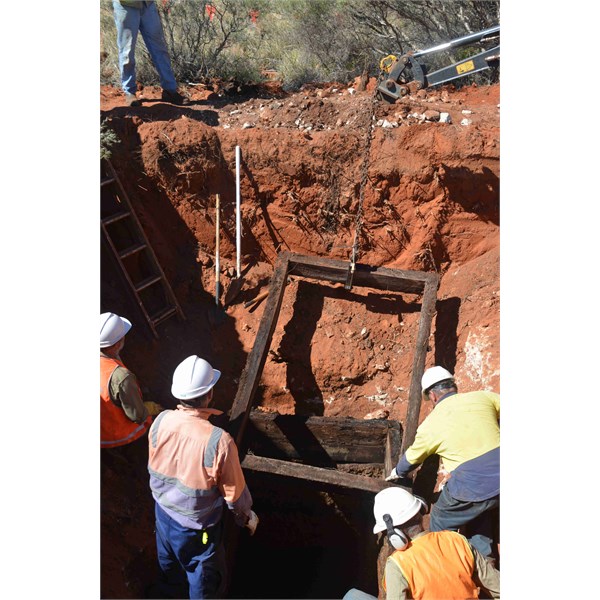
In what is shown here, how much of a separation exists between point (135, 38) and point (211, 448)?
16.1ft

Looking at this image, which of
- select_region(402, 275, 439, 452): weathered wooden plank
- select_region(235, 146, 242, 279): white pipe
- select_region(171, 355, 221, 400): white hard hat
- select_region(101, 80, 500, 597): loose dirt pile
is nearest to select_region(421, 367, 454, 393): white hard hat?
select_region(402, 275, 439, 452): weathered wooden plank

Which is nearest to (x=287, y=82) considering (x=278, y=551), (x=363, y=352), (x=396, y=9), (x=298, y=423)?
(x=396, y=9)

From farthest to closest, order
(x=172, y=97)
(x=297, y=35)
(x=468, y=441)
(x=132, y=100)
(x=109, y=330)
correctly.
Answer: (x=297, y=35)
(x=172, y=97)
(x=132, y=100)
(x=109, y=330)
(x=468, y=441)

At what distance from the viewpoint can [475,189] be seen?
605 cm

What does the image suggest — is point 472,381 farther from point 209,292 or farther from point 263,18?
point 263,18

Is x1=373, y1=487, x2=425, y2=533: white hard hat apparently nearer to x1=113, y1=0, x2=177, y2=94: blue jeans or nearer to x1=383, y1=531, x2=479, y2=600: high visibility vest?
x1=383, y1=531, x2=479, y2=600: high visibility vest

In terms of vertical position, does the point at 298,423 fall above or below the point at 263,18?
below

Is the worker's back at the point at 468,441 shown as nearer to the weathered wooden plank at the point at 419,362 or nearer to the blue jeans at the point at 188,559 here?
the weathered wooden plank at the point at 419,362

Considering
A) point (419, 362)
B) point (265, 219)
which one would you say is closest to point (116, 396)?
point (419, 362)

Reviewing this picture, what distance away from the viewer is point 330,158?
241 inches

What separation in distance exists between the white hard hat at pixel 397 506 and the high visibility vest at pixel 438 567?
0.13m

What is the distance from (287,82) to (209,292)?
10.9 ft

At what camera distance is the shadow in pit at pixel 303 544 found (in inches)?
228

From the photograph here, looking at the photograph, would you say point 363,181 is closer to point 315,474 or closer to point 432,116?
point 432,116
